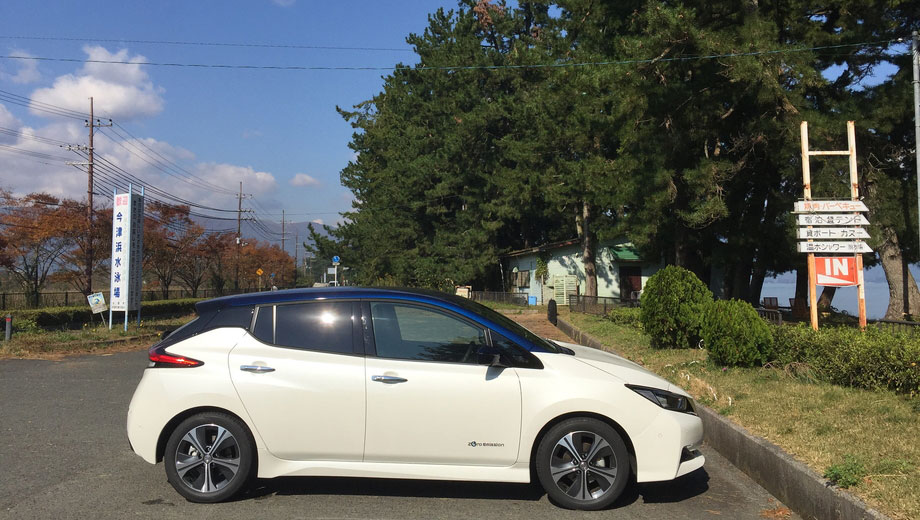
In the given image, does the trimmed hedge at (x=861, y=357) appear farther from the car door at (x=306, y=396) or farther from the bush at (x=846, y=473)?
→ the car door at (x=306, y=396)

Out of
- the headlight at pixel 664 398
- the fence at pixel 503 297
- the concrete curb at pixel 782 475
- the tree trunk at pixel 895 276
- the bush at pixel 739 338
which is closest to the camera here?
the concrete curb at pixel 782 475

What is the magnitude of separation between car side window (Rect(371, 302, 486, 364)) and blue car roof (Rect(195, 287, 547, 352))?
0.07 meters

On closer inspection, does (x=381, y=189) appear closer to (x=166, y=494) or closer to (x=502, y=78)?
(x=502, y=78)

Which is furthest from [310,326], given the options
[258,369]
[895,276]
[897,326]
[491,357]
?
[895,276]

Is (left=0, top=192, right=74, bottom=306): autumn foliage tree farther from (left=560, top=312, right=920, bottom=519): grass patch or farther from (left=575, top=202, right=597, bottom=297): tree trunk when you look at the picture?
(left=560, top=312, right=920, bottom=519): grass patch

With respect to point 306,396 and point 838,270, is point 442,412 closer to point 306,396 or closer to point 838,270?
point 306,396

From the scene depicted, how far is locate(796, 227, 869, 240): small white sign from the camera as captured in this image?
994cm

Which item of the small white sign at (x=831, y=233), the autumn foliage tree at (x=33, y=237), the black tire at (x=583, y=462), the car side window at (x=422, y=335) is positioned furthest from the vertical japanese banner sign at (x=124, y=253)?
the black tire at (x=583, y=462)

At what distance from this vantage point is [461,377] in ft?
15.1

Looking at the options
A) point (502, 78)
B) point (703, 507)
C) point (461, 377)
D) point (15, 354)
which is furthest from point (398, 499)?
point (502, 78)

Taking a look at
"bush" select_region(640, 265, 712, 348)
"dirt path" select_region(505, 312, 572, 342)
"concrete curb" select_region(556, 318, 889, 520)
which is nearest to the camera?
"concrete curb" select_region(556, 318, 889, 520)

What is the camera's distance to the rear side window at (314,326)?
4.82 metres

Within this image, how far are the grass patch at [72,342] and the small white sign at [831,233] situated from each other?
1289cm

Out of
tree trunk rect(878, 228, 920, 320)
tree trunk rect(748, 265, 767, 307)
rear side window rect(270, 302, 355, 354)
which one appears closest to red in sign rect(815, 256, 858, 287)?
rear side window rect(270, 302, 355, 354)
